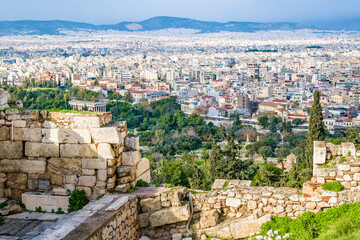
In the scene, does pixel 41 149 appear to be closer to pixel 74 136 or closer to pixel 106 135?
pixel 74 136

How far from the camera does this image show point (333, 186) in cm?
386

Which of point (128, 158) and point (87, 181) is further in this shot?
point (128, 158)

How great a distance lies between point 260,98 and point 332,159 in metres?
63.8

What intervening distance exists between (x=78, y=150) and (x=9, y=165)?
0.73 meters

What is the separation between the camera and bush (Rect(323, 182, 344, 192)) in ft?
12.6

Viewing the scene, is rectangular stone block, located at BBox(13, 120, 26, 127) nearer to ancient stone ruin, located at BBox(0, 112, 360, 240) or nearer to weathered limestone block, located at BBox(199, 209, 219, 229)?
ancient stone ruin, located at BBox(0, 112, 360, 240)

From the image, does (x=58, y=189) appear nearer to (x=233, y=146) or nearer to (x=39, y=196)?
(x=39, y=196)

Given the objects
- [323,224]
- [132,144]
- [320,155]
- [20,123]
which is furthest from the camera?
[132,144]

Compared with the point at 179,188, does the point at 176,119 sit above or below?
below

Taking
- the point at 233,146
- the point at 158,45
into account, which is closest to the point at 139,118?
the point at 233,146

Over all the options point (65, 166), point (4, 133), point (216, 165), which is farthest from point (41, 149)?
point (216, 165)

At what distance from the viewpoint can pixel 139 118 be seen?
151 ft

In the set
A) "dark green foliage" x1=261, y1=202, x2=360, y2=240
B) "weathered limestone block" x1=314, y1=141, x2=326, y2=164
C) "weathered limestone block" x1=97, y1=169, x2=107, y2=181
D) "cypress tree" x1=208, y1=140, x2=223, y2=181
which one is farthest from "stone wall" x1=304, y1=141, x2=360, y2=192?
"cypress tree" x1=208, y1=140, x2=223, y2=181

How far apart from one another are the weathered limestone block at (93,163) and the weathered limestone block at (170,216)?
0.64 m
